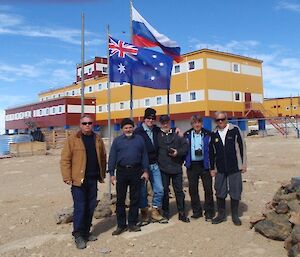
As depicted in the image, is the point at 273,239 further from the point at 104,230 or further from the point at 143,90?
the point at 143,90

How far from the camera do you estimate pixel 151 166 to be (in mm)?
6996

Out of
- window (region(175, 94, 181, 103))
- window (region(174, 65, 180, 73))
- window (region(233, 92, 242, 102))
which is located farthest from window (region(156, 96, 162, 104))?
window (region(233, 92, 242, 102))

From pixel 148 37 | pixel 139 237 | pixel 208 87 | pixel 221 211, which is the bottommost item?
pixel 139 237

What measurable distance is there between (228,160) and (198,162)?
24.0 inches

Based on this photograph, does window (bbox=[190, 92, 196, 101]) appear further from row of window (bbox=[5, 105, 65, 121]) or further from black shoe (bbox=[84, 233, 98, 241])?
black shoe (bbox=[84, 233, 98, 241])

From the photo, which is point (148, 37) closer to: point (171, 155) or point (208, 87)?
point (171, 155)

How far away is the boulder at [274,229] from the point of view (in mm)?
5801

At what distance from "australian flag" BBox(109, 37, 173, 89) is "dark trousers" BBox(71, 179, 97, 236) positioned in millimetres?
3352

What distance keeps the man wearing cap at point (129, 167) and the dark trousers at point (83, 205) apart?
1.40 ft

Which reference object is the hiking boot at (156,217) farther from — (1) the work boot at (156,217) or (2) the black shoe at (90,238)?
(2) the black shoe at (90,238)

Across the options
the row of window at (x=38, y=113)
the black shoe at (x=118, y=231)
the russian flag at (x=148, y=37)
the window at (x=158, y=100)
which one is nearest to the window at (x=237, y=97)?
the window at (x=158, y=100)

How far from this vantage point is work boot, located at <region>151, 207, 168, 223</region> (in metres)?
6.98

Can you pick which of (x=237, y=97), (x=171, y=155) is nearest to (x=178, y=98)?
(x=237, y=97)

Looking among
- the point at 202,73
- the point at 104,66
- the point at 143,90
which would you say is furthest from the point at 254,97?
the point at 104,66
